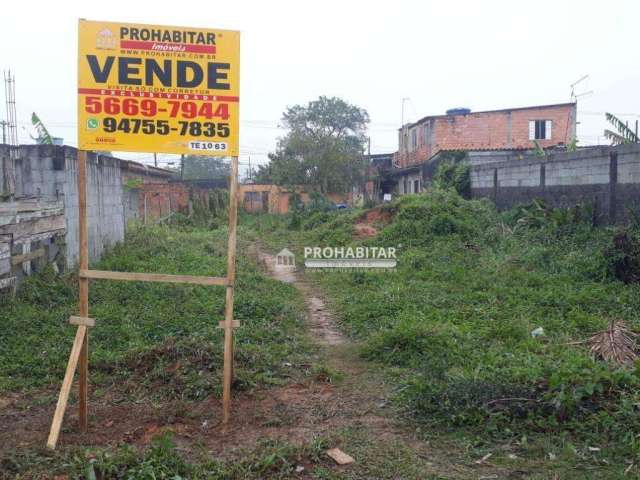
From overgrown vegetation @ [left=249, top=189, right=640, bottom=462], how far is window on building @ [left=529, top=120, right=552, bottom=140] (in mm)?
14188

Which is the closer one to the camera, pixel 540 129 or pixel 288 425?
pixel 288 425

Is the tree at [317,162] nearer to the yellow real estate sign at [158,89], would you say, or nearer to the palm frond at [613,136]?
the palm frond at [613,136]

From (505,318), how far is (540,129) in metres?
22.8

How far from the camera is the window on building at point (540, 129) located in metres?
27.6

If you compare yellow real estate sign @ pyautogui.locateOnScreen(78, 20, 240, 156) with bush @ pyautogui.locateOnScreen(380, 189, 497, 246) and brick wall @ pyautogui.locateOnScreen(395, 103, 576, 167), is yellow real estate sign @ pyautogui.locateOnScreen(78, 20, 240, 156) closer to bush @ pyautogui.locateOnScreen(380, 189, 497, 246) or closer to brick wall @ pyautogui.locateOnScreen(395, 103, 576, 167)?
bush @ pyautogui.locateOnScreen(380, 189, 497, 246)

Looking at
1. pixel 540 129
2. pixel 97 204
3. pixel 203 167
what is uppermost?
pixel 540 129

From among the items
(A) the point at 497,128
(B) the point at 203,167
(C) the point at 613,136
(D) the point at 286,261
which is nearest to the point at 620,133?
(C) the point at 613,136

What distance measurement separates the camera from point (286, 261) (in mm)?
14047

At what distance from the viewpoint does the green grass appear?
5297 millimetres

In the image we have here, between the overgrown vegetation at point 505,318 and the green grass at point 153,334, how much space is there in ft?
3.59

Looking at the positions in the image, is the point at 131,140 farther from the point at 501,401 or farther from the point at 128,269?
the point at 128,269

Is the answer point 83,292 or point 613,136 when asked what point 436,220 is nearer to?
point 613,136

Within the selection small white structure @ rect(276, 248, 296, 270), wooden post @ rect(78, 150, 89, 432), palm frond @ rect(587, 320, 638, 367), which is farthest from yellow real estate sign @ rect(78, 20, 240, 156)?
small white structure @ rect(276, 248, 296, 270)

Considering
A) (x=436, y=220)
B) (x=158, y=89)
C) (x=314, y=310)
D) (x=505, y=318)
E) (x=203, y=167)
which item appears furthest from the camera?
(x=203, y=167)
